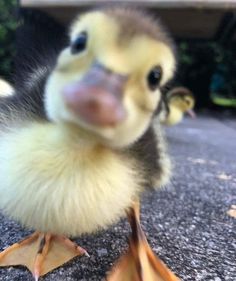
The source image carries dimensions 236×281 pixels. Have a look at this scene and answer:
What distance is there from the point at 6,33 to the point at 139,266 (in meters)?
3.97

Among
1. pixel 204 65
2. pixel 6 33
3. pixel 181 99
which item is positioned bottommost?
pixel 181 99

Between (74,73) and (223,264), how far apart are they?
0.51m

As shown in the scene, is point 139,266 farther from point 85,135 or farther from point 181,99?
point 181,99

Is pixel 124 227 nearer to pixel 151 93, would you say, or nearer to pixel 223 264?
pixel 223 264

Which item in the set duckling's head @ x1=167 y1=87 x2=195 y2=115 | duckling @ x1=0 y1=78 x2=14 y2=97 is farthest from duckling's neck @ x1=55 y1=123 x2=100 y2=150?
duckling's head @ x1=167 y1=87 x2=195 y2=115

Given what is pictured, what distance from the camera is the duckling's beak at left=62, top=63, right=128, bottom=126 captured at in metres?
0.66

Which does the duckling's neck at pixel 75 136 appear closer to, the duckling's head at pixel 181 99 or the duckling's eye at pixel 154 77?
the duckling's eye at pixel 154 77

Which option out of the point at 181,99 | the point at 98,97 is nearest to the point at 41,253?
the point at 98,97

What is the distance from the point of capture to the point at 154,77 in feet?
2.43

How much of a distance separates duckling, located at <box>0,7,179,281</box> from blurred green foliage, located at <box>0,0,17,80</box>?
3.65m

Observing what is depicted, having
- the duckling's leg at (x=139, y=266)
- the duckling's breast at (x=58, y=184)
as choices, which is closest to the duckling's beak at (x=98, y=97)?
the duckling's breast at (x=58, y=184)

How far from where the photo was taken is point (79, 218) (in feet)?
2.64

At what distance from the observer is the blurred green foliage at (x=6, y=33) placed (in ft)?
14.6

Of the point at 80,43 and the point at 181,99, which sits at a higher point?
the point at 80,43
